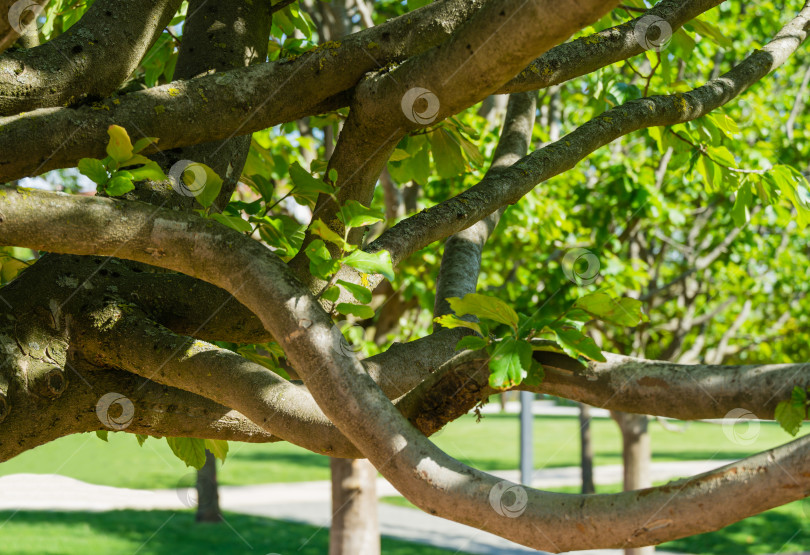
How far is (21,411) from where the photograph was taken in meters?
1.78

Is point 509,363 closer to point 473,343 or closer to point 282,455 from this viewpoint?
point 473,343

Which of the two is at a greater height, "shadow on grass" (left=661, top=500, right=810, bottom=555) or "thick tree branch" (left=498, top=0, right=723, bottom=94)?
"shadow on grass" (left=661, top=500, right=810, bottom=555)

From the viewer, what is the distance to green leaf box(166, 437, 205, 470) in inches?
94.7

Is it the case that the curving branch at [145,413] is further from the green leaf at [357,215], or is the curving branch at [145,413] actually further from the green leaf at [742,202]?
the green leaf at [742,202]

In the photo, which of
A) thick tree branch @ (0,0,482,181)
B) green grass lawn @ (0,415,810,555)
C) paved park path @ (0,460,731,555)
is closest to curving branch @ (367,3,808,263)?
thick tree branch @ (0,0,482,181)

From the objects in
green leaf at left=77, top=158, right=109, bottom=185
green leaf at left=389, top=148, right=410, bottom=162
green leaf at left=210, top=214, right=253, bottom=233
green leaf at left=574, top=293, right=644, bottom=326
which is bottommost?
green leaf at left=574, top=293, right=644, bottom=326

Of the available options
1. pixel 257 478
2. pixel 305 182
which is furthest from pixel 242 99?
pixel 257 478

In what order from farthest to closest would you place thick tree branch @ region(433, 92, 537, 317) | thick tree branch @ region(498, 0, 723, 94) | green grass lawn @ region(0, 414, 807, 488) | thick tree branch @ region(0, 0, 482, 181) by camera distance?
green grass lawn @ region(0, 414, 807, 488), thick tree branch @ region(433, 92, 537, 317), thick tree branch @ region(498, 0, 723, 94), thick tree branch @ region(0, 0, 482, 181)

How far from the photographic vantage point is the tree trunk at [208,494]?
11.4 metres

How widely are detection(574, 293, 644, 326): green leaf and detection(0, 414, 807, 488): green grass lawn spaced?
13.6 meters

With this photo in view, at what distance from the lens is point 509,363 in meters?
1.29

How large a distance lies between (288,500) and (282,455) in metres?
12.4

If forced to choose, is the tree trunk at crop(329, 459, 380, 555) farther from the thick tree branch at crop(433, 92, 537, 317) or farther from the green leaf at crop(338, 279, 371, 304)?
the green leaf at crop(338, 279, 371, 304)

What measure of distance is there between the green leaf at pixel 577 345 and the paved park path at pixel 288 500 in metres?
9.93
